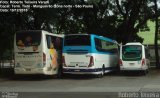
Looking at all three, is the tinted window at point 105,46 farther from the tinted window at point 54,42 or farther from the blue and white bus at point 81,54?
the tinted window at point 54,42

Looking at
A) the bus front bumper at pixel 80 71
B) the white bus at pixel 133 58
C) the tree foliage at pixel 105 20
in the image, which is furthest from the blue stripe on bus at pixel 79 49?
the tree foliage at pixel 105 20

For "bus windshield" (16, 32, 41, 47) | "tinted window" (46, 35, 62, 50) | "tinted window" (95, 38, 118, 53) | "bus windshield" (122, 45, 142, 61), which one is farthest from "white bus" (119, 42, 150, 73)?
"bus windshield" (16, 32, 41, 47)

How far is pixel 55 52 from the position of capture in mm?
31062

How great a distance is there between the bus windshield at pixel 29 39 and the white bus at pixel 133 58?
8.14m

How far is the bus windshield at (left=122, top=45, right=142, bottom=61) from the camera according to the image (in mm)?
34219

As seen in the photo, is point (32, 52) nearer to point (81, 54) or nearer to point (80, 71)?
point (81, 54)

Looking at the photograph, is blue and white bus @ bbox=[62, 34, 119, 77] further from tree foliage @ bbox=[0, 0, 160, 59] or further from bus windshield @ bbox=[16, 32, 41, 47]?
tree foliage @ bbox=[0, 0, 160, 59]

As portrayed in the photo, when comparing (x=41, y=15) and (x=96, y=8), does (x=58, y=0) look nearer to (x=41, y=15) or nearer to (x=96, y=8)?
(x=41, y=15)

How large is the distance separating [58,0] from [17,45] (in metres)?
7.67

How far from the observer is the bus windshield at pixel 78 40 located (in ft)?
98.1

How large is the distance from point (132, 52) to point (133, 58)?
606 millimetres

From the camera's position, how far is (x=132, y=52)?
34.6m

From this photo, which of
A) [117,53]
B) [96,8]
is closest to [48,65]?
[117,53]

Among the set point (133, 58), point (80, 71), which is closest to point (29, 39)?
point (80, 71)
